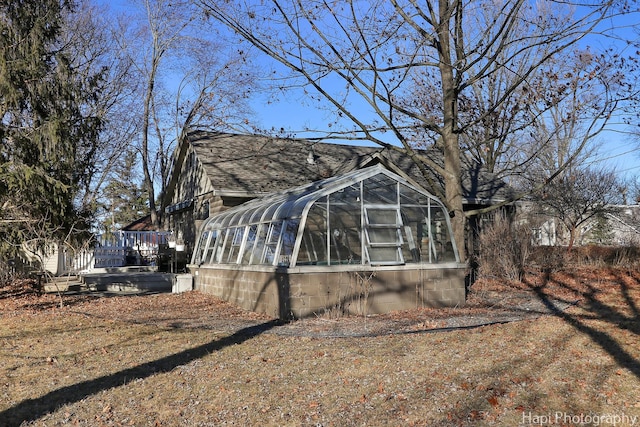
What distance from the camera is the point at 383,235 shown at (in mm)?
11914

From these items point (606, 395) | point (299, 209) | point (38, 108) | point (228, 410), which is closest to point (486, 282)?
point (299, 209)

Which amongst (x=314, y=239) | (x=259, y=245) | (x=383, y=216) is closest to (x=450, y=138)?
(x=383, y=216)

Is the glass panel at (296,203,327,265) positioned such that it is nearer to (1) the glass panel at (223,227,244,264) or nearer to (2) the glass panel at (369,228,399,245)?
(2) the glass panel at (369,228,399,245)

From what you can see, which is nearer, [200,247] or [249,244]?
[249,244]

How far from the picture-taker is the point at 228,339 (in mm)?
8742

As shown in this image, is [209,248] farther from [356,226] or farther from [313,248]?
[356,226]

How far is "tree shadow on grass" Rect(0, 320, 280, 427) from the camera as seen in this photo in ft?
17.5

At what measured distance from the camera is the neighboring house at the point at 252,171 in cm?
1912

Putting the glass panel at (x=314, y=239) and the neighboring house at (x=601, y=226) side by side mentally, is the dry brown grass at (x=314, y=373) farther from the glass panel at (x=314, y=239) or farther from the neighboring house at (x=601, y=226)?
the neighboring house at (x=601, y=226)

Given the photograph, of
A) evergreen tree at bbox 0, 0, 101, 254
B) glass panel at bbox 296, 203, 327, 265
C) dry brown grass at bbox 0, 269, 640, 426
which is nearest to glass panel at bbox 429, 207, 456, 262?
dry brown grass at bbox 0, 269, 640, 426

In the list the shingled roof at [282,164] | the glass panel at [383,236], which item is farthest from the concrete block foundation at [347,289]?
the shingled roof at [282,164]

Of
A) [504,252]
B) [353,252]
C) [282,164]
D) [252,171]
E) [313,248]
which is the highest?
[282,164]

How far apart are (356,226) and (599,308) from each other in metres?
5.29

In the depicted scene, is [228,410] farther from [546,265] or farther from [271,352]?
[546,265]
